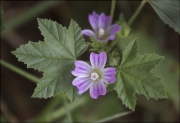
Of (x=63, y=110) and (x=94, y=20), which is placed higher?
(x=94, y=20)

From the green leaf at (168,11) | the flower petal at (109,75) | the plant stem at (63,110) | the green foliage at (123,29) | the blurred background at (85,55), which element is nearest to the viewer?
the flower petal at (109,75)

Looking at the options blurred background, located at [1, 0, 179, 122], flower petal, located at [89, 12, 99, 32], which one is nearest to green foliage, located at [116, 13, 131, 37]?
flower petal, located at [89, 12, 99, 32]

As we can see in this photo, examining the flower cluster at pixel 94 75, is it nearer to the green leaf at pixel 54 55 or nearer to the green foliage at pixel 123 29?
the green leaf at pixel 54 55

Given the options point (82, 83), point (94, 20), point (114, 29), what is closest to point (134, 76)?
point (82, 83)

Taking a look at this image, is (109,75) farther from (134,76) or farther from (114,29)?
(114,29)

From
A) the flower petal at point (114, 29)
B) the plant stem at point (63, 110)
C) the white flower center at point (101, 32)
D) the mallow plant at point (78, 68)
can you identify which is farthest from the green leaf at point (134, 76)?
the plant stem at point (63, 110)

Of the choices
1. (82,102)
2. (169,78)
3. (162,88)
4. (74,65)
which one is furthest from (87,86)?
A: (169,78)
